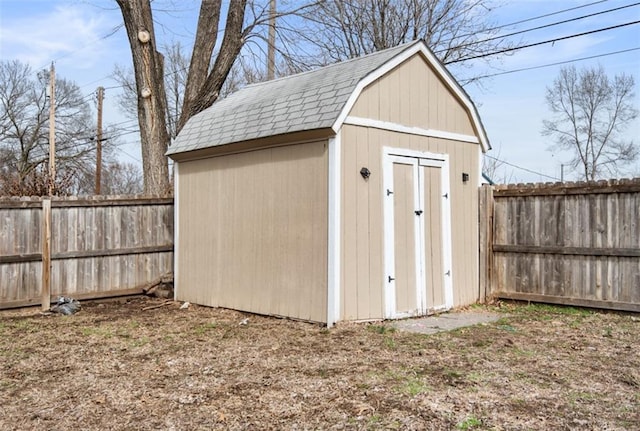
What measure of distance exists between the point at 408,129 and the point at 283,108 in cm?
161

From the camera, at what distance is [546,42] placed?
1217 cm

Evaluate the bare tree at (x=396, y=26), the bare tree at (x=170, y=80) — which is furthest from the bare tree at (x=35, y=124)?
the bare tree at (x=396, y=26)

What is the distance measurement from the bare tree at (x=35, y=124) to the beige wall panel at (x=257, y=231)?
19412 millimetres

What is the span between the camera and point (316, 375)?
426 centimetres

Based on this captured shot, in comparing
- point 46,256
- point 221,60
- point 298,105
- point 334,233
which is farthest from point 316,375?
point 221,60

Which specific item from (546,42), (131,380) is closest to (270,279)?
(131,380)

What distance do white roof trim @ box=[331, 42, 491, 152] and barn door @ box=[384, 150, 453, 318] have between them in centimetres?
90

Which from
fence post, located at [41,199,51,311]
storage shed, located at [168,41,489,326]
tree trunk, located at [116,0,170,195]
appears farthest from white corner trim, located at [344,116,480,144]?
tree trunk, located at [116,0,170,195]

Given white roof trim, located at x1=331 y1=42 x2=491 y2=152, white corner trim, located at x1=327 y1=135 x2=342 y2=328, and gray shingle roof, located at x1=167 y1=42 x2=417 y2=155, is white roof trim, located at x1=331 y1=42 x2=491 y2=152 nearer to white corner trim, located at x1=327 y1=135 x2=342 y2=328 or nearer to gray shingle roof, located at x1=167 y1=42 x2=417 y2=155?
gray shingle roof, located at x1=167 y1=42 x2=417 y2=155

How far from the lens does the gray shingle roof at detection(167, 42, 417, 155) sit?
20.3ft

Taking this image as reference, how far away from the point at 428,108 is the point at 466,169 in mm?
1137

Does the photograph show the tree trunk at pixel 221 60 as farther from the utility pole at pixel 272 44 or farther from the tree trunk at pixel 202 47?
the utility pole at pixel 272 44

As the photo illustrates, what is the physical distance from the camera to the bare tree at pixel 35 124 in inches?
1006

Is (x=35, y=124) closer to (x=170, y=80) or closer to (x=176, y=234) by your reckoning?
(x=170, y=80)
